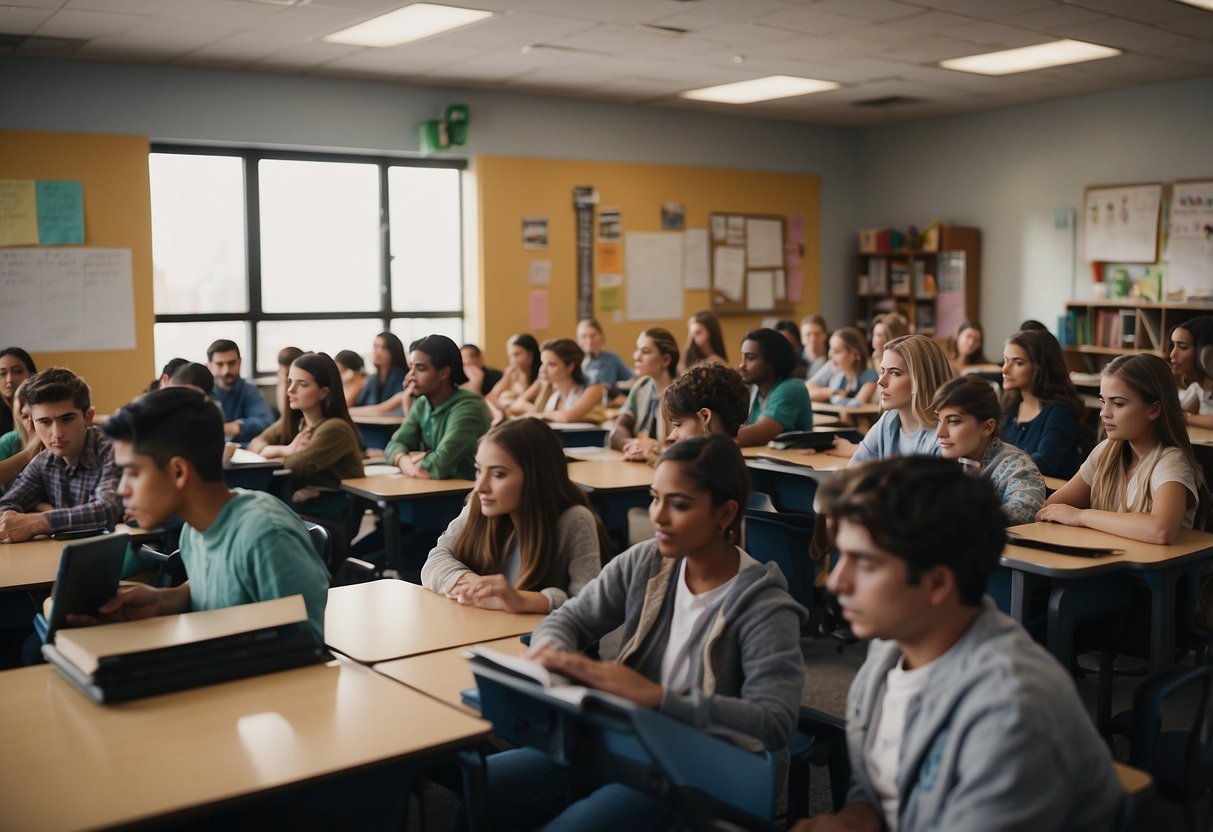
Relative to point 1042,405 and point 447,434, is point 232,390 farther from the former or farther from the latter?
point 1042,405

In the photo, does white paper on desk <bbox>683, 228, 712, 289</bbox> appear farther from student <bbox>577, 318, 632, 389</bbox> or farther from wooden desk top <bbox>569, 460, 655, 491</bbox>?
wooden desk top <bbox>569, 460, 655, 491</bbox>

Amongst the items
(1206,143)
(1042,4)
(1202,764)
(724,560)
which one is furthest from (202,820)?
(1206,143)

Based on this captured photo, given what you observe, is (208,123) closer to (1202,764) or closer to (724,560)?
(724,560)

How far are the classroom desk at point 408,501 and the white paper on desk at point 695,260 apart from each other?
549 cm

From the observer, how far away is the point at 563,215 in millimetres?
8977

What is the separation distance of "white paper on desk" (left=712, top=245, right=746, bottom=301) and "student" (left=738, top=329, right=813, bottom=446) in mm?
4528

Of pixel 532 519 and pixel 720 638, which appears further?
pixel 532 519

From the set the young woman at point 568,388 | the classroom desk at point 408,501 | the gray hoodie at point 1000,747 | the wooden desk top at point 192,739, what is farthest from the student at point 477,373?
the gray hoodie at point 1000,747

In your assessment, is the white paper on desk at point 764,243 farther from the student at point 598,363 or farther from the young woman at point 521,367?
the young woman at point 521,367

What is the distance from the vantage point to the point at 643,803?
1.94 meters

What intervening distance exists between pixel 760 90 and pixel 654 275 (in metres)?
1.73

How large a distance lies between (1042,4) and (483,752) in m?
5.44

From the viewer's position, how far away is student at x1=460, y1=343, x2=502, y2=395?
24.9 ft

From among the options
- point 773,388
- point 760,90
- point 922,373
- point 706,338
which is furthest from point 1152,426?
point 760,90
